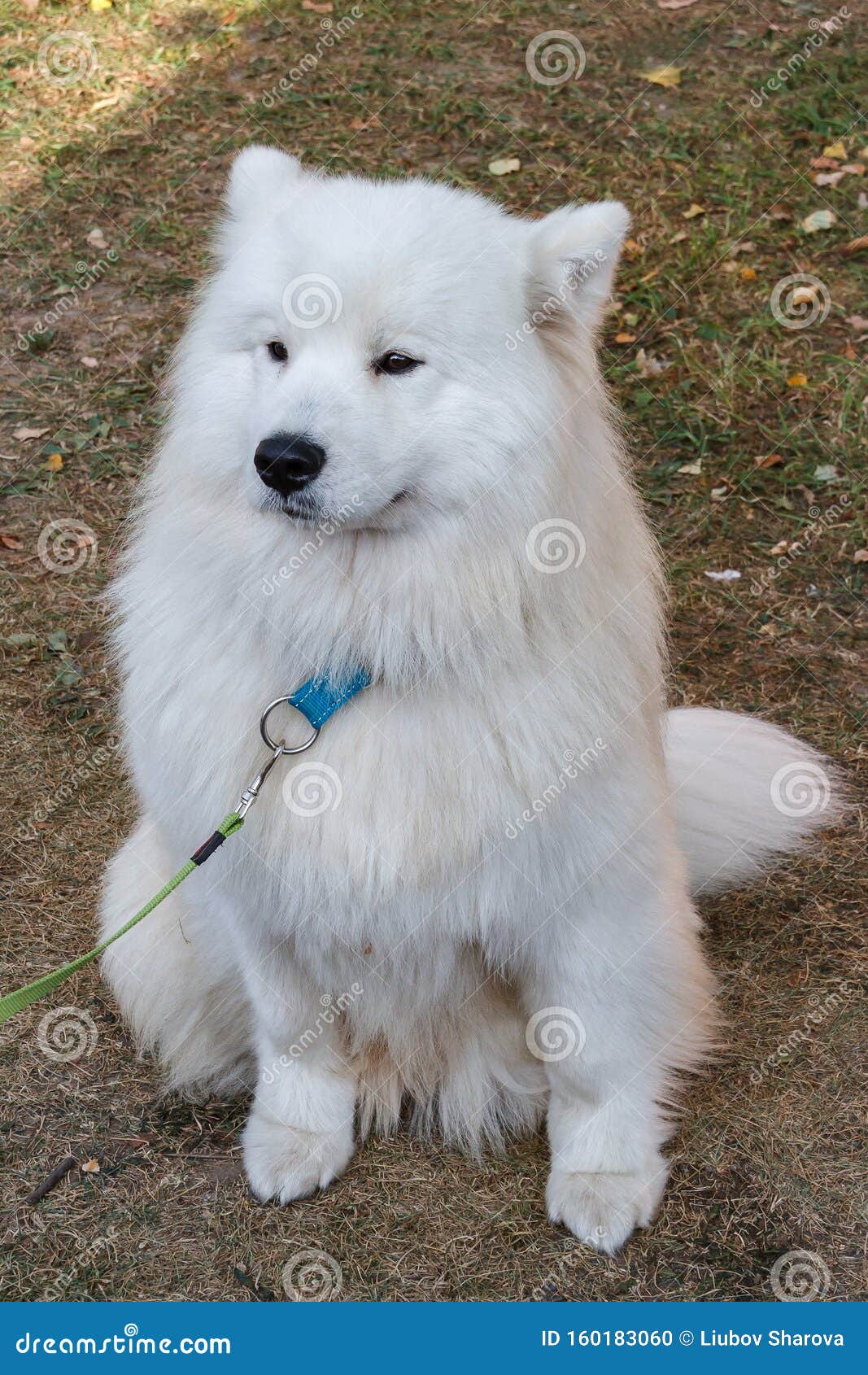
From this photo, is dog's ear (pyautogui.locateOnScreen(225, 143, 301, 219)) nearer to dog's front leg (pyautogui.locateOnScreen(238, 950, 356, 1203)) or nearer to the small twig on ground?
dog's front leg (pyautogui.locateOnScreen(238, 950, 356, 1203))

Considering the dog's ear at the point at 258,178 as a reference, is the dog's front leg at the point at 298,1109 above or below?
below

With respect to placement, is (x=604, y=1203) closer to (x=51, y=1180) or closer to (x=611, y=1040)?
(x=611, y=1040)

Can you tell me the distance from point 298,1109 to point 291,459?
139 cm

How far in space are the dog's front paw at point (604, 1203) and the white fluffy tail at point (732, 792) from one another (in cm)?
80

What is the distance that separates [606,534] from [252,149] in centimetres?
97

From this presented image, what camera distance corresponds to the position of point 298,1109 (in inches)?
111

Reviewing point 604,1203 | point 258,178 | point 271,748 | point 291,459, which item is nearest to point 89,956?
point 271,748

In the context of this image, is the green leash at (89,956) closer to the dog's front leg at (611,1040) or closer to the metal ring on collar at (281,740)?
the metal ring on collar at (281,740)

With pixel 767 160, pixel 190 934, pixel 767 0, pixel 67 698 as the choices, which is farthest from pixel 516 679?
pixel 767 0

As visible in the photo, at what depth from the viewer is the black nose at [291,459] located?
213 cm

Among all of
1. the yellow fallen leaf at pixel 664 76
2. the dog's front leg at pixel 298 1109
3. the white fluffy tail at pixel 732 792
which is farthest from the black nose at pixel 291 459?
the yellow fallen leaf at pixel 664 76

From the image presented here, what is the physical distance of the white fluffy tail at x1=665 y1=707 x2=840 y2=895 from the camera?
323cm

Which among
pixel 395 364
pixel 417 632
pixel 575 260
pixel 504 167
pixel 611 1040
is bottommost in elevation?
pixel 611 1040

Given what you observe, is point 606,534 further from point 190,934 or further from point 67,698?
point 67,698
